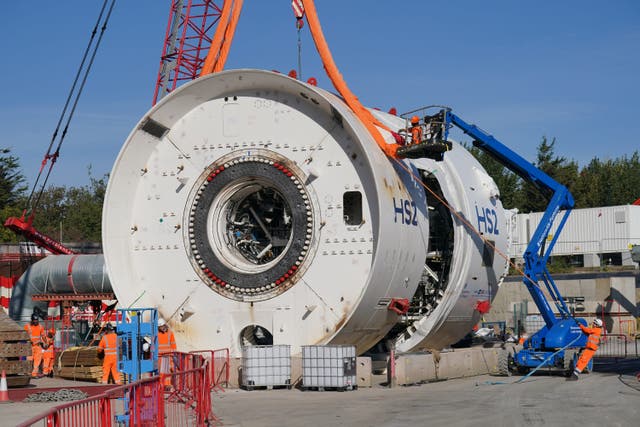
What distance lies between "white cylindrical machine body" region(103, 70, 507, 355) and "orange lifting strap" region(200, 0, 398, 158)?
380mm

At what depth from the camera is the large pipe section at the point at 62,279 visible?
96.7ft

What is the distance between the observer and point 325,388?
1722cm

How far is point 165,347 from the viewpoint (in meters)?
18.0

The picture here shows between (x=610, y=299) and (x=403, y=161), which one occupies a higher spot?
(x=403, y=161)

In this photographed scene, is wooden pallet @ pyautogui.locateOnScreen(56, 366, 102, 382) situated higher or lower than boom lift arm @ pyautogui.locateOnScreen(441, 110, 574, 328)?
lower

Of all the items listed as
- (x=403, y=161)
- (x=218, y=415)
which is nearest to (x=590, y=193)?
(x=403, y=161)

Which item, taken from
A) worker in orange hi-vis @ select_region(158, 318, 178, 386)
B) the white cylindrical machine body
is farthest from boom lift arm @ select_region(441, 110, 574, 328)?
worker in orange hi-vis @ select_region(158, 318, 178, 386)

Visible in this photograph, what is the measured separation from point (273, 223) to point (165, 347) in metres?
3.38

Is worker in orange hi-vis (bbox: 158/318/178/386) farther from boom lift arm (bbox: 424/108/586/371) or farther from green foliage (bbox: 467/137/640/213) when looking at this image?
green foliage (bbox: 467/137/640/213)

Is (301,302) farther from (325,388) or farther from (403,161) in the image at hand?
(403,161)

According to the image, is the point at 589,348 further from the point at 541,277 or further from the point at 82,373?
the point at 82,373

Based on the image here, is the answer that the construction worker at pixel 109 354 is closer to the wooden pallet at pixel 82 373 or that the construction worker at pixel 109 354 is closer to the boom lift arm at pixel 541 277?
the wooden pallet at pixel 82 373

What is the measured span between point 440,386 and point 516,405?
11.4ft

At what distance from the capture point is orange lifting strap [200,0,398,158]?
1772 centimetres
